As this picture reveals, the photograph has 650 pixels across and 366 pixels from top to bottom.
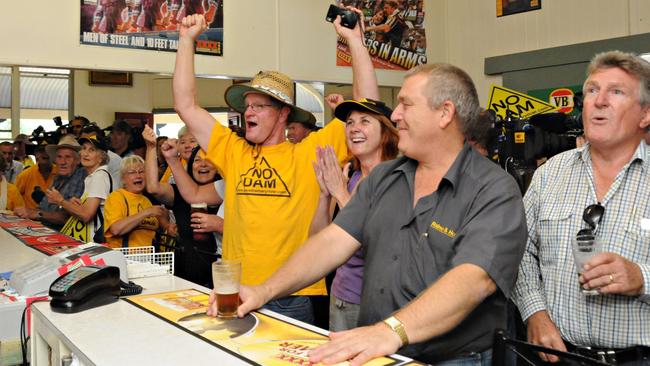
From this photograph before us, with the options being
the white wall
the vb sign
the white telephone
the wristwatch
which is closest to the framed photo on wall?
the white wall

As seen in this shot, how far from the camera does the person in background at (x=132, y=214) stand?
12.9ft

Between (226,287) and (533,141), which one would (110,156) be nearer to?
(533,141)

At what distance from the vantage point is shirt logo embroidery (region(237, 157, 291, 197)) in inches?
103

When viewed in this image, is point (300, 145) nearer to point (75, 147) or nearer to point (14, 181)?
point (75, 147)

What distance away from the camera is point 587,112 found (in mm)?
1930

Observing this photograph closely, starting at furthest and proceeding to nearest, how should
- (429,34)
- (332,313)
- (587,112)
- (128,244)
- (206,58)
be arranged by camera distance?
1. (429,34)
2. (206,58)
3. (128,244)
4. (332,313)
5. (587,112)

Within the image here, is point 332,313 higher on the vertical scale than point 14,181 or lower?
lower

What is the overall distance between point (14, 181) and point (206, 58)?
2524 millimetres

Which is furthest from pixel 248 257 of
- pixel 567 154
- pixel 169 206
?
pixel 169 206

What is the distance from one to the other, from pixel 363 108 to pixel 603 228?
111 cm

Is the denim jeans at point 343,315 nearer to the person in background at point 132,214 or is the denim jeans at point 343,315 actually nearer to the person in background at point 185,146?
the person in background at point 132,214

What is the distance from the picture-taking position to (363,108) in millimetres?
2639

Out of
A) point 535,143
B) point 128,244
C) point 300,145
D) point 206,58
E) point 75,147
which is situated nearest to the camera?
point 300,145

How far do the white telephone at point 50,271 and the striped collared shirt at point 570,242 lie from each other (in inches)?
51.7
